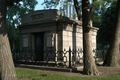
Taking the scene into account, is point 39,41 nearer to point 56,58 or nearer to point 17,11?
point 56,58

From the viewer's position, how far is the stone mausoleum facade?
9492 millimetres

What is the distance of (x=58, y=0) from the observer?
28.8 ft

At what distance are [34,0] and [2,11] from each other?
24.1m

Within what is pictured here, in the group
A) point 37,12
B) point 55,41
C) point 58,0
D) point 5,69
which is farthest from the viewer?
point 37,12

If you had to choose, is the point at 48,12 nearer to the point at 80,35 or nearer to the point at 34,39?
the point at 34,39

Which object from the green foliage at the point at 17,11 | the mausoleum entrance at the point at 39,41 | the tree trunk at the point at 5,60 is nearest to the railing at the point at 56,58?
the mausoleum entrance at the point at 39,41

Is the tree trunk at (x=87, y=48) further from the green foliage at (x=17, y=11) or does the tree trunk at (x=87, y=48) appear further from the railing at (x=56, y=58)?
the green foliage at (x=17, y=11)

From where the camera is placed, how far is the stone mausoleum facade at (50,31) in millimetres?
9492

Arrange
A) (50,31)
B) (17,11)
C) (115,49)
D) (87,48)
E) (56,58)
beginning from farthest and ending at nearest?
1. (17,11)
2. (50,31)
3. (56,58)
4. (115,49)
5. (87,48)

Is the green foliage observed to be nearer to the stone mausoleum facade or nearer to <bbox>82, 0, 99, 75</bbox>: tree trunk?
the stone mausoleum facade

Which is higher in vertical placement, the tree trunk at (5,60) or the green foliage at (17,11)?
the green foliage at (17,11)

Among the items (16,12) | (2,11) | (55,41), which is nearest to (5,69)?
(2,11)

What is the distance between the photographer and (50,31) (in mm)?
9773

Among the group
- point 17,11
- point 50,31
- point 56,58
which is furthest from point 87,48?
point 17,11
